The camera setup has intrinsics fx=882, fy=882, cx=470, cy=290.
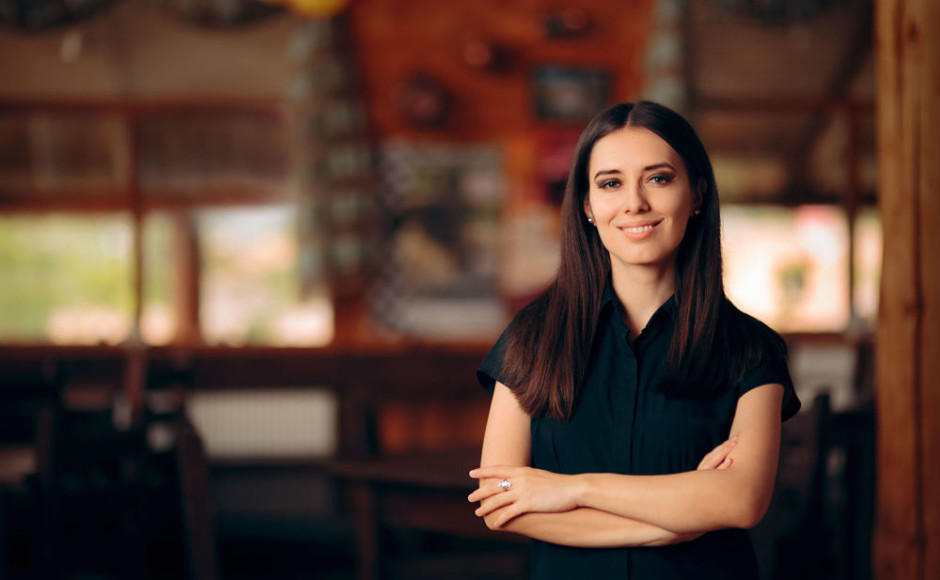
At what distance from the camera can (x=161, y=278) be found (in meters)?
5.63

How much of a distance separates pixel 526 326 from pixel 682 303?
26cm

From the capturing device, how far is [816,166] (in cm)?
558

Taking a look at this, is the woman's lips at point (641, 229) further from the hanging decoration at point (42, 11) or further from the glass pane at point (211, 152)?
the hanging decoration at point (42, 11)

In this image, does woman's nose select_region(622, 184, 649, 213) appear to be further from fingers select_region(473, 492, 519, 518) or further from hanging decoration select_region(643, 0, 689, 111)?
hanging decoration select_region(643, 0, 689, 111)

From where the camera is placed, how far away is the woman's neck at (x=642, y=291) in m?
1.44

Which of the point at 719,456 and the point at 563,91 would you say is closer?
the point at 719,456

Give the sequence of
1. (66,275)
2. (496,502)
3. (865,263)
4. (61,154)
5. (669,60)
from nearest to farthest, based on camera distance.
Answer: (496,502)
(669,60)
(61,154)
(865,263)
(66,275)

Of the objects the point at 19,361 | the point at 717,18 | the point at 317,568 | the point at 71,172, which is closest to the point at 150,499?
the point at 317,568

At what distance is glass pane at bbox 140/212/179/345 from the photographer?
5.55m

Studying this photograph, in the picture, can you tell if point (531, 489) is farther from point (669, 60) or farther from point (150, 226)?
point (150, 226)

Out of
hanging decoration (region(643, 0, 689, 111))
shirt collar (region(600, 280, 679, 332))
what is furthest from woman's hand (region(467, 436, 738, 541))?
hanging decoration (region(643, 0, 689, 111))

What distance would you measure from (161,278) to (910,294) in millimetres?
4555

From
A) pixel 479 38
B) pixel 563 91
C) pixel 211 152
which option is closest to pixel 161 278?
pixel 211 152

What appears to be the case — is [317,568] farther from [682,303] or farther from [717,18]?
[717,18]
